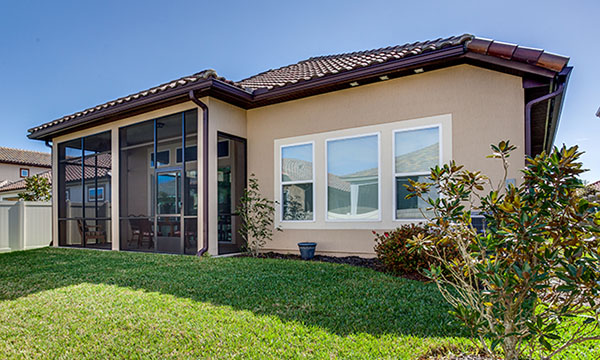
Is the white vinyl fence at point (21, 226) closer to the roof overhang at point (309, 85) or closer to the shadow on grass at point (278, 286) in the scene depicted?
the roof overhang at point (309, 85)

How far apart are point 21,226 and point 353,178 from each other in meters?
10.6

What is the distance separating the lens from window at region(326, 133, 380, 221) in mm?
7074

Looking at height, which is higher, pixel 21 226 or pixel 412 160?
pixel 412 160

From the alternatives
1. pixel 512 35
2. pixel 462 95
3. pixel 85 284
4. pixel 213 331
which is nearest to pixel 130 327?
pixel 213 331

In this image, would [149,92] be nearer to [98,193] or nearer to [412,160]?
[412,160]

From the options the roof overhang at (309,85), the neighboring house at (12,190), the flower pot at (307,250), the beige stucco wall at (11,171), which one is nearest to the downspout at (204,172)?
the roof overhang at (309,85)

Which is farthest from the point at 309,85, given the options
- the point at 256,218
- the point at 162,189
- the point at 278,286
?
the point at 162,189

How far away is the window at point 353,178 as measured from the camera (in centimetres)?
707

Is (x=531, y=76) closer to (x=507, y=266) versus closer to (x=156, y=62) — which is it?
(x=507, y=266)

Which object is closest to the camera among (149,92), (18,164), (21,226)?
(149,92)

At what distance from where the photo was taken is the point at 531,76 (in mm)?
5816

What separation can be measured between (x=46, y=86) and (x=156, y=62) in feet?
18.3

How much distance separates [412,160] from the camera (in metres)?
6.69

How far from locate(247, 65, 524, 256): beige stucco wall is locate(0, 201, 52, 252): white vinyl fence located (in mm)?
8173
